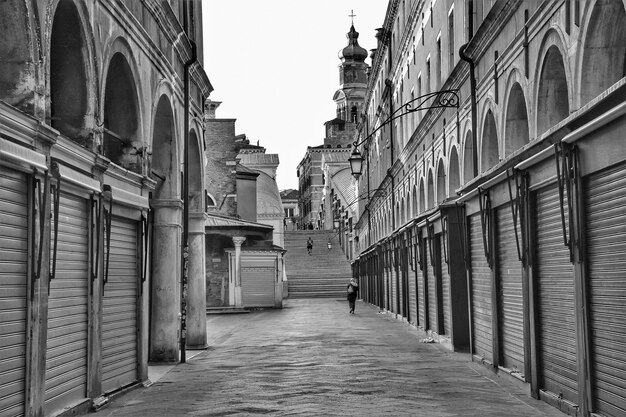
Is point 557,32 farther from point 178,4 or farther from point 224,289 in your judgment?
point 224,289

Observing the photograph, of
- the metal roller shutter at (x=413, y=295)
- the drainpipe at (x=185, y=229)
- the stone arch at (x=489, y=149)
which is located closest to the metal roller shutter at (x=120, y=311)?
the drainpipe at (x=185, y=229)

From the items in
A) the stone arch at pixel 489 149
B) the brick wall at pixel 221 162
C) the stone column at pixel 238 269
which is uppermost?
the brick wall at pixel 221 162

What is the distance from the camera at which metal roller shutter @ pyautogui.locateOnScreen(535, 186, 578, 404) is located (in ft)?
35.3

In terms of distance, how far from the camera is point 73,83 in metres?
12.0

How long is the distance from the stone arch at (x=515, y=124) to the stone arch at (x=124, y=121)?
20.0 ft

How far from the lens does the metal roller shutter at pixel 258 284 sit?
45.9 m

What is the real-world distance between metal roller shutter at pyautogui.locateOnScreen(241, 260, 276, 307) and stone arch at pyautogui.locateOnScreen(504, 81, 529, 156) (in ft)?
94.3

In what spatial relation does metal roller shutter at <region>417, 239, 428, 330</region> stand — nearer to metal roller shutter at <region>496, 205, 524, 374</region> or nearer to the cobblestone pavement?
the cobblestone pavement

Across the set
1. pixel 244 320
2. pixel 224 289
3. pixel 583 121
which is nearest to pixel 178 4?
pixel 583 121

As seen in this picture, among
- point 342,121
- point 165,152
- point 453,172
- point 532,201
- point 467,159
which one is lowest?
point 532,201

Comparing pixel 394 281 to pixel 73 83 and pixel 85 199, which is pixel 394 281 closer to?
pixel 73 83

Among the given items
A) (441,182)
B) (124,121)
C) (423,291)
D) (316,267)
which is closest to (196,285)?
(423,291)

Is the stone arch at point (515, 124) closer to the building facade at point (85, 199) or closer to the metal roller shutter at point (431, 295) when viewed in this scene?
the metal roller shutter at point (431, 295)

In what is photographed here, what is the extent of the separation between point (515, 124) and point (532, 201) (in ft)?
18.8
